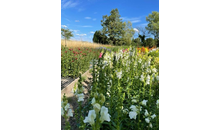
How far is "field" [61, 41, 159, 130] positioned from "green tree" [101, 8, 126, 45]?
32452 mm

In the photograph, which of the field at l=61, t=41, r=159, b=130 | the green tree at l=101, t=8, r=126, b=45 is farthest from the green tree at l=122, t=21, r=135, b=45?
the field at l=61, t=41, r=159, b=130

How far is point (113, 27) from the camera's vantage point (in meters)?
39.7

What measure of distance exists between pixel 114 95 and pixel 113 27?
38200 mm

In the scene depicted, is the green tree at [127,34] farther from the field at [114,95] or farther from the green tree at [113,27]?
the field at [114,95]

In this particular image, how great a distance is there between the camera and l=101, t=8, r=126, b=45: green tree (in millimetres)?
39031

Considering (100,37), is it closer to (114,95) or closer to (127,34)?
(127,34)

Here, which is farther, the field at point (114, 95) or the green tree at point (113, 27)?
the green tree at point (113, 27)

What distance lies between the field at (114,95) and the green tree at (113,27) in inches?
1278

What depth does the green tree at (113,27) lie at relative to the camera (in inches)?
1537

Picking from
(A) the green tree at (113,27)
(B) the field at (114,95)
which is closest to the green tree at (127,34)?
(A) the green tree at (113,27)
